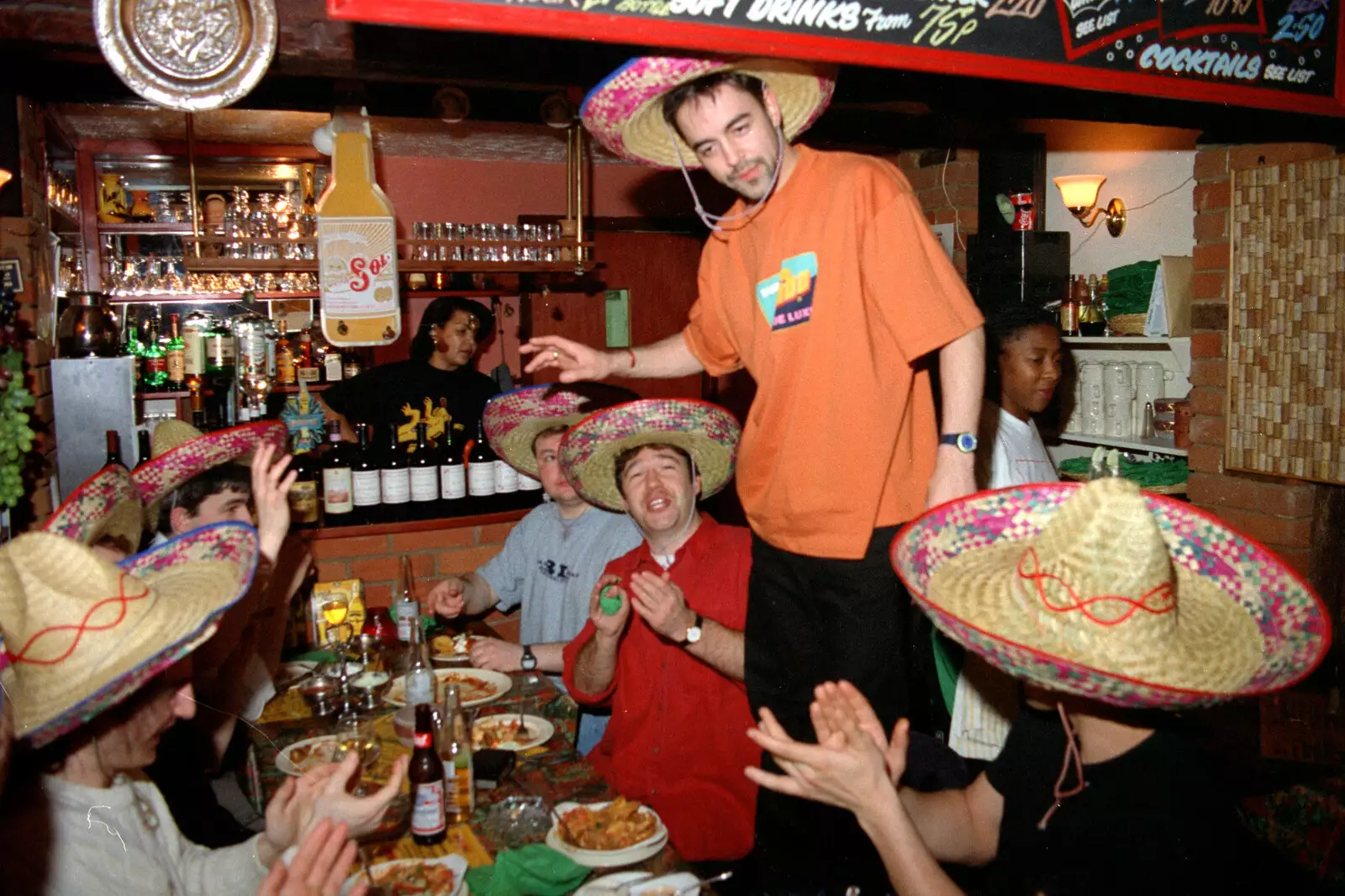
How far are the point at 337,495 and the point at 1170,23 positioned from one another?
3.19 m

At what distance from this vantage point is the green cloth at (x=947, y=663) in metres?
3.19

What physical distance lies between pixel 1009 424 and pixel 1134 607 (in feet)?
7.73

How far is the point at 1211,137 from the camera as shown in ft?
12.3

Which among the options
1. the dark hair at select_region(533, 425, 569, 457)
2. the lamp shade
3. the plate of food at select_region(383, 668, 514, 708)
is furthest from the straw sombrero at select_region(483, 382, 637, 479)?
the lamp shade

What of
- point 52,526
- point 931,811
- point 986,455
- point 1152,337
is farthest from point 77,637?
point 1152,337

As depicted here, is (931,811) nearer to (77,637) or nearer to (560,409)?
(77,637)

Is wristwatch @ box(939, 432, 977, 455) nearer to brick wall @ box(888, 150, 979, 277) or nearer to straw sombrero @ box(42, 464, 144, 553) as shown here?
straw sombrero @ box(42, 464, 144, 553)

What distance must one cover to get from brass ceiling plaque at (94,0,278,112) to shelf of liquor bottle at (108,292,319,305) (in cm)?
428

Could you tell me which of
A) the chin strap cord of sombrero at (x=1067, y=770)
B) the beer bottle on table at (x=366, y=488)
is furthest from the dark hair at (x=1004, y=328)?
the beer bottle on table at (x=366, y=488)

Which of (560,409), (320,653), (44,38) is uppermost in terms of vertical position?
(44,38)

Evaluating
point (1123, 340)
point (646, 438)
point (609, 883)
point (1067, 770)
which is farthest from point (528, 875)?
point (1123, 340)

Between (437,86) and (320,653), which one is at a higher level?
(437,86)

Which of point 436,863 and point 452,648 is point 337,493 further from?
point 436,863

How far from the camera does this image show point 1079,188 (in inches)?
205
